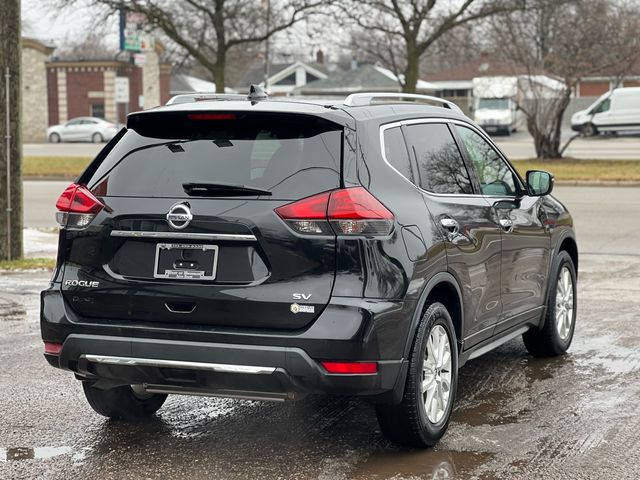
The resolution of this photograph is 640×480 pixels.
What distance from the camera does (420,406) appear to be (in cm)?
513

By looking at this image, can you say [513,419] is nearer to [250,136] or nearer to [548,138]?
[250,136]

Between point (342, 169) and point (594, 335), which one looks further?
point (594, 335)

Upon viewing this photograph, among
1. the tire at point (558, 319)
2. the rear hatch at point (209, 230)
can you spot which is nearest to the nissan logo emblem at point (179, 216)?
Answer: the rear hatch at point (209, 230)

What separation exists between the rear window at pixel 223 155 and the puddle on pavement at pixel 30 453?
4.25 feet

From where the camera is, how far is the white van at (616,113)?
49.3m

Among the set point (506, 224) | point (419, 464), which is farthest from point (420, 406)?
point (506, 224)

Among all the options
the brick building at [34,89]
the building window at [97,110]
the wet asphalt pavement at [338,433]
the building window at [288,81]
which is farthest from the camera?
the building window at [288,81]

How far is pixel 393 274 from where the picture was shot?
4887mm

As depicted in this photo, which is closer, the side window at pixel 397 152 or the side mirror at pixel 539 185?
the side window at pixel 397 152

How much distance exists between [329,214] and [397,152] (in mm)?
732

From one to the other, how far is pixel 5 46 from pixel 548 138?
2199 centimetres

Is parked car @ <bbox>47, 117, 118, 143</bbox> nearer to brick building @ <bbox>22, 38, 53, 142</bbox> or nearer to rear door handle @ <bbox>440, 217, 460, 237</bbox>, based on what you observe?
brick building @ <bbox>22, 38, 53, 142</bbox>

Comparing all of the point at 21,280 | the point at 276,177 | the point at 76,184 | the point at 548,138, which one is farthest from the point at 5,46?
the point at 548,138

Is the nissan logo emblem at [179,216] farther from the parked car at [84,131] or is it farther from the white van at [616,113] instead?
the parked car at [84,131]
